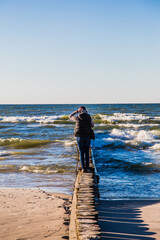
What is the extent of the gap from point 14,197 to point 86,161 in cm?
198

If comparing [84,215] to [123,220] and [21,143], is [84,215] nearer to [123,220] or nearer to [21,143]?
[123,220]

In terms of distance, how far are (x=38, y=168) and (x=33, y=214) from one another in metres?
4.66

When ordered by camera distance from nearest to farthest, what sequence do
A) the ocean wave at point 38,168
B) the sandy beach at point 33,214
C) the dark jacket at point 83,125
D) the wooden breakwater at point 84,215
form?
the wooden breakwater at point 84,215
the sandy beach at point 33,214
the dark jacket at point 83,125
the ocean wave at point 38,168

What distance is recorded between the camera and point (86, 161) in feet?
23.5

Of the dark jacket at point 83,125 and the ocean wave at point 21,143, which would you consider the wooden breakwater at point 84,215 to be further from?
the ocean wave at point 21,143

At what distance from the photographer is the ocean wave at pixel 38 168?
9.46m

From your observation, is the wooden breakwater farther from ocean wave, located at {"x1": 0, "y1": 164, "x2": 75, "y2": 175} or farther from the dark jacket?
ocean wave, located at {"x1": 0, "y1": 164, "x2": 75, "y2": 175}

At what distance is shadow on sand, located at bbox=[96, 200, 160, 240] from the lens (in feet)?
14.0

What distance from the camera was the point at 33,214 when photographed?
526 cm

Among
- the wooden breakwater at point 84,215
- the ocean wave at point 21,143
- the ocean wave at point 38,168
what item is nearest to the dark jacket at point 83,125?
the wooden breakwater at point 84,215

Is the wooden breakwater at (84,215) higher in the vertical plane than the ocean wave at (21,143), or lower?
higher

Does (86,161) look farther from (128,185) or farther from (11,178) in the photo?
(11,178)

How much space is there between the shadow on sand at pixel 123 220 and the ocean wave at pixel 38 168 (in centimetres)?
355

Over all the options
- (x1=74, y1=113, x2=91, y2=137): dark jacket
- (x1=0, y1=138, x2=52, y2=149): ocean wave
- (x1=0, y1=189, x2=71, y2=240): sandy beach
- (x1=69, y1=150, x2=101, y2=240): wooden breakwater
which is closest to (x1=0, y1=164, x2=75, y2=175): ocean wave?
(x1=0, y1=189, x2=71, y2=240): sandy beach
